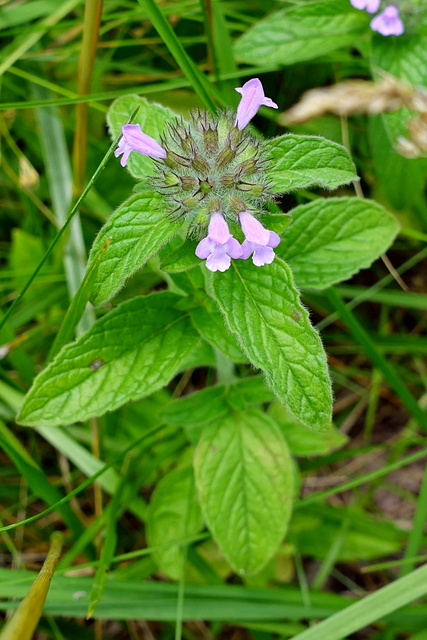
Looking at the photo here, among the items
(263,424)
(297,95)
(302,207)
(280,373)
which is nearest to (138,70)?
(297,95)

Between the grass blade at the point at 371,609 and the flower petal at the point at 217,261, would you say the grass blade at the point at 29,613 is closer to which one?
the grass blade at the point at 371,609

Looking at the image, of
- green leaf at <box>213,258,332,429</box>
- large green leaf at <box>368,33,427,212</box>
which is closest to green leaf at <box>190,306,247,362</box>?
green leaf at <box>213,258,332,429</box>

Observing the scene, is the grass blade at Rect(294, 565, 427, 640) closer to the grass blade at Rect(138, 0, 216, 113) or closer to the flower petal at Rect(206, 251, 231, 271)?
the flower petal at Rect(206, 251, 231, 271)

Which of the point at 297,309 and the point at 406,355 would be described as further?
the point at 406,355

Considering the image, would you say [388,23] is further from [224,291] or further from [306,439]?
[306,439]

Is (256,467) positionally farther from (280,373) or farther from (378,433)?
(378,433)

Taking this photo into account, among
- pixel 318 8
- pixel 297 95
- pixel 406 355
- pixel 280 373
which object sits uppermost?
pixel 318 8
